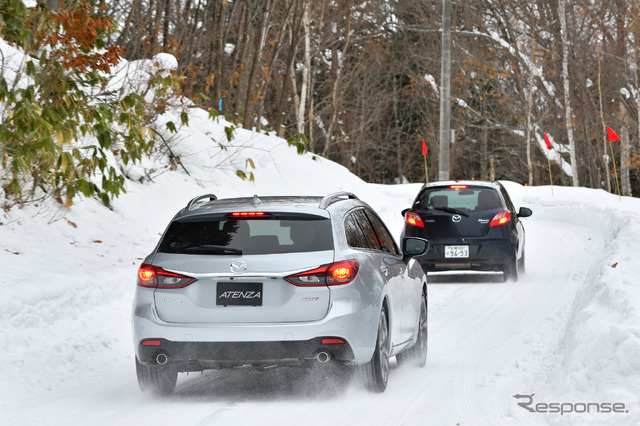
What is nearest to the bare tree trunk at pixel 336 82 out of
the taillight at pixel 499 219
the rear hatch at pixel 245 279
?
the taillight at pixel 499 219

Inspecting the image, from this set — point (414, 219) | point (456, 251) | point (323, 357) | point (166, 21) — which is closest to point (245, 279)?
point (323, 357)

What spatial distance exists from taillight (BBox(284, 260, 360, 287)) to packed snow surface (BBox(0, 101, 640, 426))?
86 cm

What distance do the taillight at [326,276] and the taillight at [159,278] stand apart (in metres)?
0.72

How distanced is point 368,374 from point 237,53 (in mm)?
23202

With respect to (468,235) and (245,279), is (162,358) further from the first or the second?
(468,235)

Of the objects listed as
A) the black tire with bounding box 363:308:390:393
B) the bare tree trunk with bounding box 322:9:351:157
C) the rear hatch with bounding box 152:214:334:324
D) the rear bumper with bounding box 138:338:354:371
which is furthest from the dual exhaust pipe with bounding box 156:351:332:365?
the bare tree trunk with bounding box 322:9:351:157

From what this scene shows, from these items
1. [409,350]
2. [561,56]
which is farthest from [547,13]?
[409,350]

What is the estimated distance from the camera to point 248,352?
7.20 meters

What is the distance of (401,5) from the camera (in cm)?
5619

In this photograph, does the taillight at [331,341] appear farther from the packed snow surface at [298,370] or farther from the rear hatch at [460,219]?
the rear hatch at [460,219]

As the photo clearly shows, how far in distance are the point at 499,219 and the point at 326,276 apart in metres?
9.83

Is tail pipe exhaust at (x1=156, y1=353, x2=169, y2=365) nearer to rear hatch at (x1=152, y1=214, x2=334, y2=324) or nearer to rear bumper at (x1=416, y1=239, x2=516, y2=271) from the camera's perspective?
rear hatch at (x1=152, y1=214, x2=334, y2=324)

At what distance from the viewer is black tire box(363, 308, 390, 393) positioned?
25.0 ft

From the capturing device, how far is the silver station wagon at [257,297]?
7199mm
